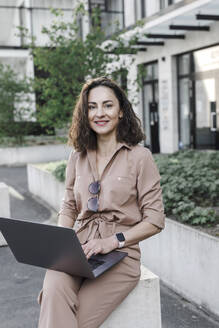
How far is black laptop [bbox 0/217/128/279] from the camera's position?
2.19 m

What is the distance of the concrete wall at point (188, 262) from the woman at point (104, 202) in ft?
4.49

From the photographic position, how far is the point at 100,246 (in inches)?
98.8

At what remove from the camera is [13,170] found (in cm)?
1402

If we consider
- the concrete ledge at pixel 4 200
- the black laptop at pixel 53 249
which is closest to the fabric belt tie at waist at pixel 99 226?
the black laptop at pixel 53 249

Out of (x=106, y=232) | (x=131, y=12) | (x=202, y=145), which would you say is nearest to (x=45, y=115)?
(x=202, y=145)

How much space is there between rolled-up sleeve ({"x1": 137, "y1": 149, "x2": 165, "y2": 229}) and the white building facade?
8499mm

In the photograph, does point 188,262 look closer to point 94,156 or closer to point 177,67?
point 94,156

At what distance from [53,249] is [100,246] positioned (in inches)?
12.5

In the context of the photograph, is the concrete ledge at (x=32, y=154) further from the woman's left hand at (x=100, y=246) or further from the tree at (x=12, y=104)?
the woman's left hand at (x=100, y=246)

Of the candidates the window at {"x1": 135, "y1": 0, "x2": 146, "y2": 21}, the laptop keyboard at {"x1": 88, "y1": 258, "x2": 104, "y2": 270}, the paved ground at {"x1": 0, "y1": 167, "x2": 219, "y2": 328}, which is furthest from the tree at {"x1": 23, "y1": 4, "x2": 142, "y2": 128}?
the window at {"x1": 135, "y1": 0, "x2": 146, "y2": 21}

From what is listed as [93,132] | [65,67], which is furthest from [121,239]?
[65,67]

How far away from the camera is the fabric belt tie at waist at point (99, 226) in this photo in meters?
2.65

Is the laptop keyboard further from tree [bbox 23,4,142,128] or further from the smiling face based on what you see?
tree [bbox 23,4,142,128]

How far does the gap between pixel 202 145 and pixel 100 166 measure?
11.8m
